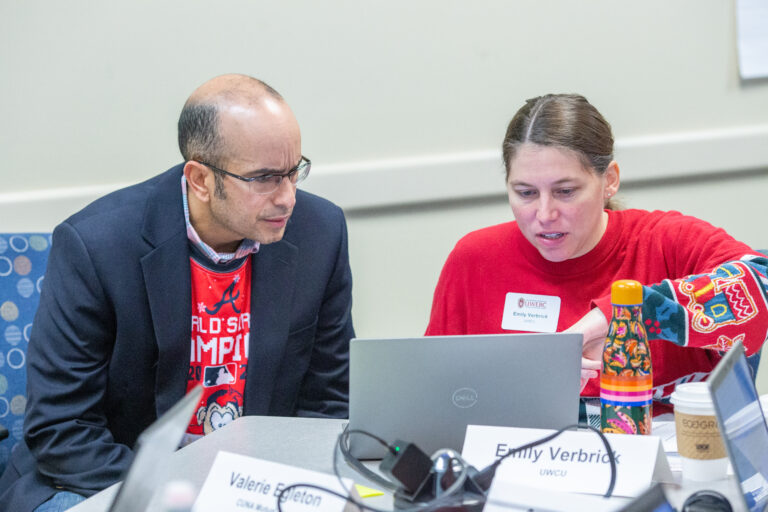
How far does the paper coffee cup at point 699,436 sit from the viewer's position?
1002mm

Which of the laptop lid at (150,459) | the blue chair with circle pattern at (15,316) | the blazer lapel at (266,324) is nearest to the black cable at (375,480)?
the laptop lid at (150,459)

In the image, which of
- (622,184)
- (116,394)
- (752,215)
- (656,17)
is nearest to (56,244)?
(116,394)

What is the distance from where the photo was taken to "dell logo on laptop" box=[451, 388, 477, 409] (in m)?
1.11

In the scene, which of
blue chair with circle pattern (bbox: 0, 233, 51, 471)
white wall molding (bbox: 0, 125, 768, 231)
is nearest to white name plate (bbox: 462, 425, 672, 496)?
blue chair with circle pattern (bbox: 0, 233, 51, 471)

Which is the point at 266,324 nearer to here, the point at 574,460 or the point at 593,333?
the point at 593,333

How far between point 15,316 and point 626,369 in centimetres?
132

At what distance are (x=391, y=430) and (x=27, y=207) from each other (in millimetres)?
1500

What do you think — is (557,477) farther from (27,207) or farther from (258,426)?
(27,207)

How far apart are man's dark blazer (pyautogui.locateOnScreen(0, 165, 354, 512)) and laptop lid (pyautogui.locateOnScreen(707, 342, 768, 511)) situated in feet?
3.44

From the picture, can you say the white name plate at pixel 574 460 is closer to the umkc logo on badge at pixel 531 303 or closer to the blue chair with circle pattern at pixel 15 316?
the umkc logo on badge at pixel 531 303

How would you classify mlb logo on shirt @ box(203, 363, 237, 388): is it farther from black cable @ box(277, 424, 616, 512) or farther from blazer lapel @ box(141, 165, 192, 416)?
black cable @ box(277, 424, 616, 512)

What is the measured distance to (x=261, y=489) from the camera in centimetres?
93

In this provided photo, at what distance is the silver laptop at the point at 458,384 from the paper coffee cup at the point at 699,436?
0.49ft

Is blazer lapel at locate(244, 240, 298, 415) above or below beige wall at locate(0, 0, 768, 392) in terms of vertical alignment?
below
